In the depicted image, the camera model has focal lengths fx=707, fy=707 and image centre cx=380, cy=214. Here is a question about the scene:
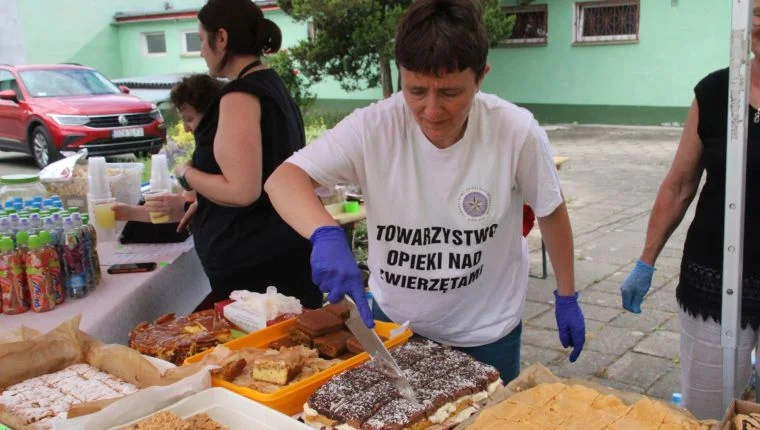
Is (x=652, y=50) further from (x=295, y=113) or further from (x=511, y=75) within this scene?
(x=295, y=113)

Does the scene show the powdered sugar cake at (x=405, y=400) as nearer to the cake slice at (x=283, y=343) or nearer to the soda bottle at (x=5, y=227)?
the cake slice at (x=283, y=343)

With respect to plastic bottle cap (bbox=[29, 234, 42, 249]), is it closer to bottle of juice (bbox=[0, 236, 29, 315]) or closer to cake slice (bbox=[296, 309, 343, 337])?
bottle of juice (bbox=[0, 236, 29, 315])

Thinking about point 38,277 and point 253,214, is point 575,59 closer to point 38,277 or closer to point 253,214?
point 253,214

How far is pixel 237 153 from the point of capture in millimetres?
2510

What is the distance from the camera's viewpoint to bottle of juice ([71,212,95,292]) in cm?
263

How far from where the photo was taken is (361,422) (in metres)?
1.54

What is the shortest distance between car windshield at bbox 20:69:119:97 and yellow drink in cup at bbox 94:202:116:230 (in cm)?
959

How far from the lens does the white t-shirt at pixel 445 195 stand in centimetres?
197

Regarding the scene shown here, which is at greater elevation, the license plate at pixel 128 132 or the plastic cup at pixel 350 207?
the license plate at pixel 128 132

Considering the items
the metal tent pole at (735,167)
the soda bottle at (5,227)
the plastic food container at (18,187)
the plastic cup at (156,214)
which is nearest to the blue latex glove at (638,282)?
the metal tent pole at (735,167)

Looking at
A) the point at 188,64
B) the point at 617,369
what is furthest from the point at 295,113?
Answer: the point at 188,64

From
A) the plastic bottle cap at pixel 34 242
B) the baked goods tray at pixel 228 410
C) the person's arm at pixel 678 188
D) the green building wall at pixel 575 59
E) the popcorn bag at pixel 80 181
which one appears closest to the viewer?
the baked goods tray at pixel 228 410

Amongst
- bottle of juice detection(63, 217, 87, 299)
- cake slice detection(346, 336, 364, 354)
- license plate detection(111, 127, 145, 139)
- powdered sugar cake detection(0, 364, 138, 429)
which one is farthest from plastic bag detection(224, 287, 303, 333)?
license plate detection(111, 127, 145, 139)

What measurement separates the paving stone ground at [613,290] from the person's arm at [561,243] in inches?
79.2
